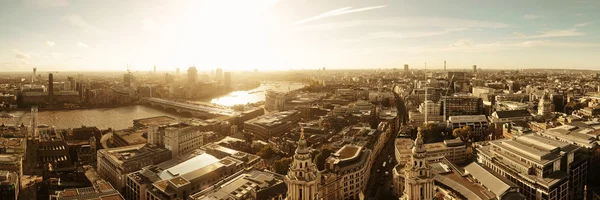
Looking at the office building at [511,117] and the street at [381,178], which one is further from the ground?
the office building at [511,117]

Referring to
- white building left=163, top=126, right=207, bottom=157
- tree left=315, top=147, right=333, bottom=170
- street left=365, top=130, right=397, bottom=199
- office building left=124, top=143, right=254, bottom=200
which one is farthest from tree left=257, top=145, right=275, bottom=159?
street left=365, top=130, right=397, bottom=199

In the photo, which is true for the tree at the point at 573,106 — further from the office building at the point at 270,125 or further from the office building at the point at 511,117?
the office building at the point at 270,125

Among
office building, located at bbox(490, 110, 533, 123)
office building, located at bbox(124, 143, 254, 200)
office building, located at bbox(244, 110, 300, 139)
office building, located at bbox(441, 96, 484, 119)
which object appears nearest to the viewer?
office building, located at bbox(124, 143, 254, 200)

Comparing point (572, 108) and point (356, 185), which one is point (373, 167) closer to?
point (356, 185)

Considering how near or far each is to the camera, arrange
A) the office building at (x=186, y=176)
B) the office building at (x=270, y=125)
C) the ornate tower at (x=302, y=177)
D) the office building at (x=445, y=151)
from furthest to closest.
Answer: the office building at (x=270, y=125) → the office building at (x=445, y=151) → the office building at (x=186, y=176) → the ornate tower at (x=302, y=177)

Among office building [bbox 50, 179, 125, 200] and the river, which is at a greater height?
the river

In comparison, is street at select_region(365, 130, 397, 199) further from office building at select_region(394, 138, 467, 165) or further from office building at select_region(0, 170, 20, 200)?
office building at select_region(0, 170, 20, 200)

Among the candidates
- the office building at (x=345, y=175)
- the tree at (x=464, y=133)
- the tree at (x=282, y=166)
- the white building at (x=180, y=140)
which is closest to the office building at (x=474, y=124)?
the tree at (x=464, y=133)

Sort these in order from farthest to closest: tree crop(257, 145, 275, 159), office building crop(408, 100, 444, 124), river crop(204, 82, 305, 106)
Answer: river crop(204, 82, 305, 106)
office building crop(408, 100, 444, 124)
tree crop(257, 145, 275, 159)
